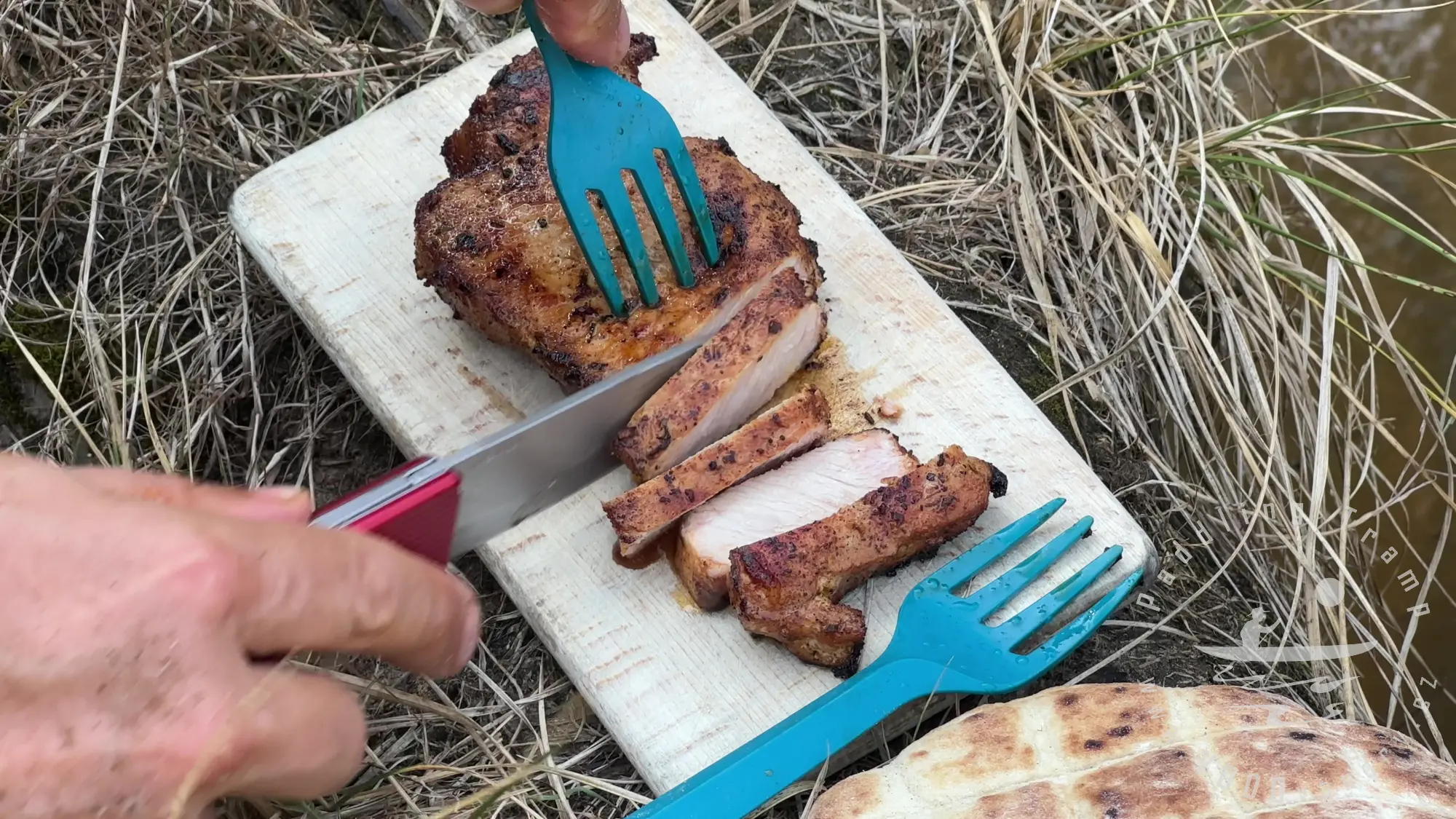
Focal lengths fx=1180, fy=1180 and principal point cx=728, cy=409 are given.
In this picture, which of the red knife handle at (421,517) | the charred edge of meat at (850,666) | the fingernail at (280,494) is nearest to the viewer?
the fingernail at (280,494)

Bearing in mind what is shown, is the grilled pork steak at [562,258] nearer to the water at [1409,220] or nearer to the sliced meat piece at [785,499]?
the sliced meat piece at [785,499]

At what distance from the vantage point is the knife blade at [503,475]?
2.52 metres

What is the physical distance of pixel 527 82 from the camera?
11.2ft

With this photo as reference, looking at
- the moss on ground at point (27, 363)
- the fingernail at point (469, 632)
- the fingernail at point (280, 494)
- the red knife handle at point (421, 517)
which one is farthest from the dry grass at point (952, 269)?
the fingernail at point (280, 494)

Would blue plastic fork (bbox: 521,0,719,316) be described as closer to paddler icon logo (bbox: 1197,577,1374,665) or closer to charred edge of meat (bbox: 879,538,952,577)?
charred edge of meat (bbox: 879,538,952,577)

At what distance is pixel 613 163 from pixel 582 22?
39 cm

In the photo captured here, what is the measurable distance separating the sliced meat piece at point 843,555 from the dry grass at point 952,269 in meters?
0.57

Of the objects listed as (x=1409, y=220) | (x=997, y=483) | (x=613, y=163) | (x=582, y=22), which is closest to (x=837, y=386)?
(x=997, y=483)

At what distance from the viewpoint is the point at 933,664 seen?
2916 mm

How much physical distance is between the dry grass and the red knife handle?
26.2 inches

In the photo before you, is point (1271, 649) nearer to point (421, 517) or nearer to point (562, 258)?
point (562, 258)

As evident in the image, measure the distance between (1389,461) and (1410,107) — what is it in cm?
147

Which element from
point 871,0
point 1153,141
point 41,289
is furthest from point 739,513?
point 41,289

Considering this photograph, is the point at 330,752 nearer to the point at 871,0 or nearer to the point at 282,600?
the point at 282,600
